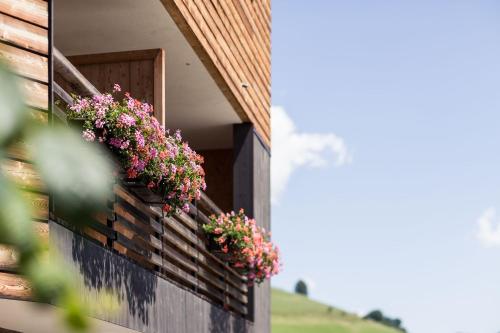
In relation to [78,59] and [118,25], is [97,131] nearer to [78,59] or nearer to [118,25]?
[118,25]

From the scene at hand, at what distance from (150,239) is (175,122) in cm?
523

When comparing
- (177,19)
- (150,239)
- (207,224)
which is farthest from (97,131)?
(207,224)

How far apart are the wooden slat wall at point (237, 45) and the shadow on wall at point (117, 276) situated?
272 centimetres

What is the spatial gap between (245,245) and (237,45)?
261 centimetres

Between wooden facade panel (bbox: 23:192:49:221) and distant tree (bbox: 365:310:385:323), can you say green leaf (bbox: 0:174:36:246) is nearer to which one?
wooden facade panel (bbox: 23:192:49:221)

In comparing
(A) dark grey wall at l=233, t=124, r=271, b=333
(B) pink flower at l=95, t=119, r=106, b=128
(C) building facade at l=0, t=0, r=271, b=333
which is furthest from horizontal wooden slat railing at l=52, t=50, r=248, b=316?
(A) dark grey wall at l=233, t=124, r=271, b=333

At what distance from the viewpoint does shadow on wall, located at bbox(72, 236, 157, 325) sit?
23.6 feet

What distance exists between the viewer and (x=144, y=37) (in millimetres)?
10609

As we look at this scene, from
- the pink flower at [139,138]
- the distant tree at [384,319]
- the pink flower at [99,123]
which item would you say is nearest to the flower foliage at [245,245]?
the pink flower at [139,138]

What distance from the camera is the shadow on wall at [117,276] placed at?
7.20m

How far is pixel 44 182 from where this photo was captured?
0.63 m

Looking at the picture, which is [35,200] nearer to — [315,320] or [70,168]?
[70,168]

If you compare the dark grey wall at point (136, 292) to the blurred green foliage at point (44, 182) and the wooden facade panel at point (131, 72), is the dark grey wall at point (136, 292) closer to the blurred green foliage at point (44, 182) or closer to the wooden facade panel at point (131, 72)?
the wooden facade panel at point (131, 72)

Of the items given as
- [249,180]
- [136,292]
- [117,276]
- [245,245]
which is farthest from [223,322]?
[117,276]
